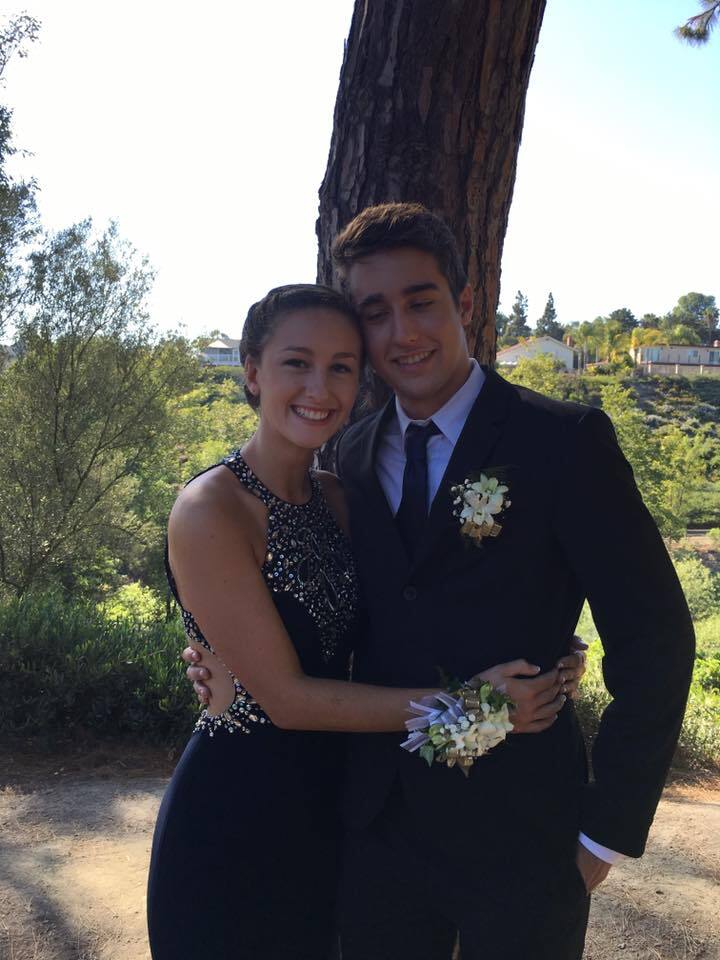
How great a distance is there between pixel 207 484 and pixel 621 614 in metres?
1.03

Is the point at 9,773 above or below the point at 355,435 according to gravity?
below

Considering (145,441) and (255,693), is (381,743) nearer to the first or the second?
(255,693)

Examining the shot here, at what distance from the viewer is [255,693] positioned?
75.5 inches

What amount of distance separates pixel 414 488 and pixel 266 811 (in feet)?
2.91

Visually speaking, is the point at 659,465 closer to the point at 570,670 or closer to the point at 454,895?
the point at 570,670

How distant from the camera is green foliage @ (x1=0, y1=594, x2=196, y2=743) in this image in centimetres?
525

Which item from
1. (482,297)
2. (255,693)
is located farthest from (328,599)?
(482,297)

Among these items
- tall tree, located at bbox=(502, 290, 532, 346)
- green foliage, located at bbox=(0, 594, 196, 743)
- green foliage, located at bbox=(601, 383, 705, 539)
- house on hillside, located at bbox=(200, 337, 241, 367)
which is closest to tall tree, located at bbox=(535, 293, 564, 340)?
tall tree, located at bbox=(502, 290, 532, 346)

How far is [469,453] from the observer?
1938mm

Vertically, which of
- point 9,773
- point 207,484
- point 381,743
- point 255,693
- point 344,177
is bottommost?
point 9,773

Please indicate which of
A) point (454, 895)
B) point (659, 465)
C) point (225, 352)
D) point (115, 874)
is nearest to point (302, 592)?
point (454, 895)

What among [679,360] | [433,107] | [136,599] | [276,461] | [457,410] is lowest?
[136,599]

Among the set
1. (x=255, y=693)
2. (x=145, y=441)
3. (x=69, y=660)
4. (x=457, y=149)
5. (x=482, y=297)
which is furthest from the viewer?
(x=145, y=441)

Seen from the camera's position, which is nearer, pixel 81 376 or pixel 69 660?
pixel 69 660
